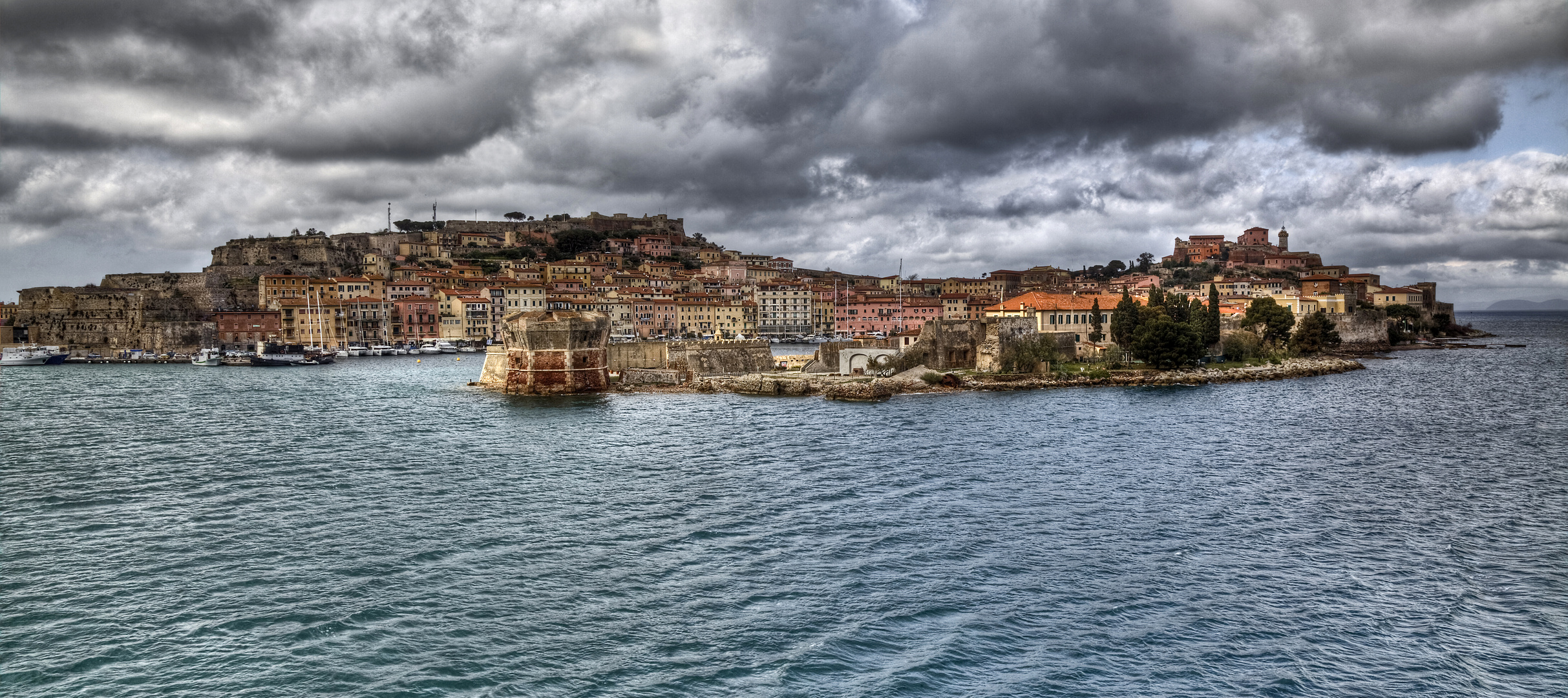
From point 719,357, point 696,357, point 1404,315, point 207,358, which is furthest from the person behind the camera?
point 1404,315

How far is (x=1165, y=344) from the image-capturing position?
4738cm

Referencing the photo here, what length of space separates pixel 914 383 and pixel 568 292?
6568 centimetres

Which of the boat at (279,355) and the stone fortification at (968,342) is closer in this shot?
the stone fortification at (968,342)

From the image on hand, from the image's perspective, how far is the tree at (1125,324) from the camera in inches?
1982

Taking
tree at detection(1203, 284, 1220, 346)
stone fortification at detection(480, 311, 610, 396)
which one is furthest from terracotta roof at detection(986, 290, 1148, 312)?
stone fortification at detection(480, 311, 610, 396)

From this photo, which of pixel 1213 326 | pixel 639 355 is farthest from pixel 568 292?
pixel 1213 326

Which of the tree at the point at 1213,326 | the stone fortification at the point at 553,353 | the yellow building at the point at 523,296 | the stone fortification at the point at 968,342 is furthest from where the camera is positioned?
the yellow building at the point at 523,296

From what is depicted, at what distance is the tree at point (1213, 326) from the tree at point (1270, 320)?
26.5 feet

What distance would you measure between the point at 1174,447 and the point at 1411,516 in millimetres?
8423

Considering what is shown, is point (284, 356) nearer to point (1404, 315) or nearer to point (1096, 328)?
point (1096, 328)

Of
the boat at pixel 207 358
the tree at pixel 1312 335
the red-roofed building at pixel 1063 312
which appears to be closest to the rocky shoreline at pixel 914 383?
the red-roofed building at pixel 1063 312

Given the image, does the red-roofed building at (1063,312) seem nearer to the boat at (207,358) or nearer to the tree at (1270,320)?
the tree at (1270,320)

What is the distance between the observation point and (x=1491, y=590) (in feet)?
40.7

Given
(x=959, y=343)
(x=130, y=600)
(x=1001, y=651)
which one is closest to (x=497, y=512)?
(x=130, y=600)
